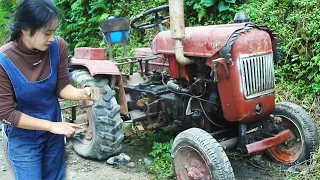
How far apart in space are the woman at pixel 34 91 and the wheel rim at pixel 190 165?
55.1 inches

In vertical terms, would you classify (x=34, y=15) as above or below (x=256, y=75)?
above

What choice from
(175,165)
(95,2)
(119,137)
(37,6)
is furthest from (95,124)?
(95,2)

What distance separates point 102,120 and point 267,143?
5.64 ft

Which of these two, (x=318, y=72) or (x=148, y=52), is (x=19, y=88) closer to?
(x=148, y=52)

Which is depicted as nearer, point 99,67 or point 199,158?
point 199,158

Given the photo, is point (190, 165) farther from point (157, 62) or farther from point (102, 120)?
point (157, 62)

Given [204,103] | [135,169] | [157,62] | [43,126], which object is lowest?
[135,169]

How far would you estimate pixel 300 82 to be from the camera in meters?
5.59

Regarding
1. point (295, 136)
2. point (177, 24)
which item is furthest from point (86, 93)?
point (295, 136)

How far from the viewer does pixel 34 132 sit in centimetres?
251

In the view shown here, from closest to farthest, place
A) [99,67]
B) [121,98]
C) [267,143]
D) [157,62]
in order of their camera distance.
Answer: [267,143] → [99,67] → [121,98] → [157,62]

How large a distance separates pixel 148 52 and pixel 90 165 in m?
1.77

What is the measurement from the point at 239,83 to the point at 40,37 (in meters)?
1.88

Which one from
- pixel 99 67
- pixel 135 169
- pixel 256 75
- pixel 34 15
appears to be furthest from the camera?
pixel 99 67
